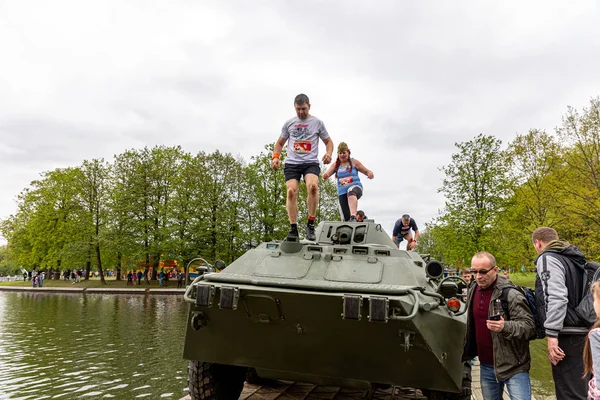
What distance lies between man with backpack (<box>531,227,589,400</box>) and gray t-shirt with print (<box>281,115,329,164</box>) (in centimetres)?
297

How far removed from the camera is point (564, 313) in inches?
135

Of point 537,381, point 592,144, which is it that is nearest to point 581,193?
point 592,144

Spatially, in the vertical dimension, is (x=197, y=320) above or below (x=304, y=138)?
below

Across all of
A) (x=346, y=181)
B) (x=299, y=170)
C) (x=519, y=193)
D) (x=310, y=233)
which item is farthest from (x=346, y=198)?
(x=519, y=193)

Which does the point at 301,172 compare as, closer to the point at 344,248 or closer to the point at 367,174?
the point at 344,248

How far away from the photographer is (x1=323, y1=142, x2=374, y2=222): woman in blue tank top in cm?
772

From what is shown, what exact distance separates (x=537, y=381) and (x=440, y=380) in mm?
4237

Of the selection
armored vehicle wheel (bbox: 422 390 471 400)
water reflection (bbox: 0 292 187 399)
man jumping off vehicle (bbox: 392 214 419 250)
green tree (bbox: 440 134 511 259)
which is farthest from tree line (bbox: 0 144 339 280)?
armored vehicle wheel (bbox: 422 390 471 400)

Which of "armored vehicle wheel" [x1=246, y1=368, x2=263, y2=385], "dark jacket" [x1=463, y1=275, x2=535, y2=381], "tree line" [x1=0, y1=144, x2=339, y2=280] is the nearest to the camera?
"dark jacket" [x1=463, y1=275, x2=535, y2=381]

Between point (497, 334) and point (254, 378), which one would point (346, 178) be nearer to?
point (254, 378)

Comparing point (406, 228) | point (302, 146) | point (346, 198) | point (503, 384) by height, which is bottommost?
point (503, 384)

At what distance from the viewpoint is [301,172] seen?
5.83m

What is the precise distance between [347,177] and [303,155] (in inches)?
85.3

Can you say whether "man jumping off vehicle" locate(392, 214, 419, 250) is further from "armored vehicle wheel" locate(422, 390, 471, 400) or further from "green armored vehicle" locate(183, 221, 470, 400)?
"armored vehicle wheel" locate(422, 390, 471, 400)
